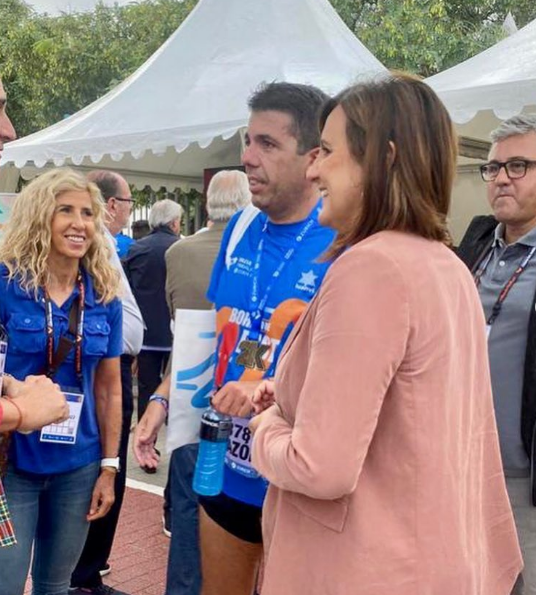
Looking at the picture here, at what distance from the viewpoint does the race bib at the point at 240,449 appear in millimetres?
2238

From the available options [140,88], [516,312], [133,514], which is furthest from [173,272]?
[140,88]

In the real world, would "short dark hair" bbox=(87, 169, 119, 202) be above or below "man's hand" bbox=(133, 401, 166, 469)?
above

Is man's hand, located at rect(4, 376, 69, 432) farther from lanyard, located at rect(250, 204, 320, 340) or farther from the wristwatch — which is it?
the wristwatch

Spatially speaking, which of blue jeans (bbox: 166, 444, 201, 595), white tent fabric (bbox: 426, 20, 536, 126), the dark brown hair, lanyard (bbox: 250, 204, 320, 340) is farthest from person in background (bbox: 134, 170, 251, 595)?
white tent fabric (bbox: 426, 20, 536, 126)

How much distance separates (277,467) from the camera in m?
Answer: 1.44

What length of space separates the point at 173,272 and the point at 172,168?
552cm

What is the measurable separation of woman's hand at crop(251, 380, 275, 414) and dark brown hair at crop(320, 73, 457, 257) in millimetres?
508

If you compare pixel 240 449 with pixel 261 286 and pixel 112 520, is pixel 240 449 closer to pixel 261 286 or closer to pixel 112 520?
pixel 261 286

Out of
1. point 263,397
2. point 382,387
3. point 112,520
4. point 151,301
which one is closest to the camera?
point 382,387

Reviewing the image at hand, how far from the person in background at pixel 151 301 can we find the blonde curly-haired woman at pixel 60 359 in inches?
131

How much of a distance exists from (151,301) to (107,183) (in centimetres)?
188

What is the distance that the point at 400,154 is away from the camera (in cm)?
146

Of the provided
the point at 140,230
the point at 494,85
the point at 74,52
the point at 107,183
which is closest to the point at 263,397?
the point at 107,183

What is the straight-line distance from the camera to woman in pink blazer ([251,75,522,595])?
135cm
